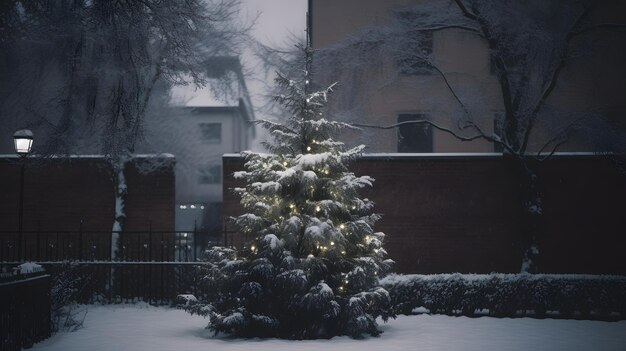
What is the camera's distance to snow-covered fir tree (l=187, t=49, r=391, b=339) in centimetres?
1055

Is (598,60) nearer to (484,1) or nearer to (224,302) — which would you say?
(484,1)

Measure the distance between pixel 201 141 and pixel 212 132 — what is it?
360 centimetres

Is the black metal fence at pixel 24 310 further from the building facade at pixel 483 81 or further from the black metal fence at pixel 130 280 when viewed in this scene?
the building facade at pixel 483 81

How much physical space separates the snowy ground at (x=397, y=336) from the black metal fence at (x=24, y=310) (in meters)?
0.25

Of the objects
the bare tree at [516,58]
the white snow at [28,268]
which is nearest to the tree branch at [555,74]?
the bare tree at [516,58]

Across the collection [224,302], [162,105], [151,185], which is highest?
[162,105]

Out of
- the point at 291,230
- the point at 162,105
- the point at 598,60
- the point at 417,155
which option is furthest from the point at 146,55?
the point at 162,105

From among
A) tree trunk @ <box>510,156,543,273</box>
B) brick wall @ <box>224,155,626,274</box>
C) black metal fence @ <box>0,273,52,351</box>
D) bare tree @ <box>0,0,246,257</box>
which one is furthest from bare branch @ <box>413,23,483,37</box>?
black metal fence @ <box>0,273,52,351</box>

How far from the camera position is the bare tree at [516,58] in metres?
14.7

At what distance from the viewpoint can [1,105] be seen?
16938 millimetres

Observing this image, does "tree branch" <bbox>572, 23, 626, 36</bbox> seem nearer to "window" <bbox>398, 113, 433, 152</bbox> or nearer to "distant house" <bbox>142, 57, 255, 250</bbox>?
"window" <bbox>398, 113, 433, 152</bbox>

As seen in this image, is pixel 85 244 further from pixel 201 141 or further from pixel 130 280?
pixel 201 141

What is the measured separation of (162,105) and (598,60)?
17805 mm

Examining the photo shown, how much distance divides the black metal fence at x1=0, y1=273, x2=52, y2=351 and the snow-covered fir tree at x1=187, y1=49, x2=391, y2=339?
2.40 metres
